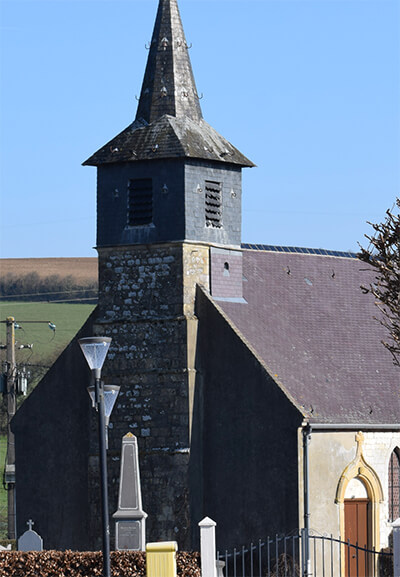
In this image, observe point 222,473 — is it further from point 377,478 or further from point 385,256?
point 385,256

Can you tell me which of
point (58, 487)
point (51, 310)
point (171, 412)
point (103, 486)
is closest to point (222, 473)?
point (171, 412)

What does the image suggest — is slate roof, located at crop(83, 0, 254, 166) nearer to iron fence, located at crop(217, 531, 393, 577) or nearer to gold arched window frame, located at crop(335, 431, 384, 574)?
gold arched window frame, located at crop(335, 431, 384, 574)

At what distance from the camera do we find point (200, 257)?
123ft

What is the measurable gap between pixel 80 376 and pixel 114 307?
7.74 ft

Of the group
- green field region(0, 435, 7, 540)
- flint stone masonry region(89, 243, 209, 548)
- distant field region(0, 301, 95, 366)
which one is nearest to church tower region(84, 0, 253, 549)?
flint stone masonry region(89, 243, 209, 548)

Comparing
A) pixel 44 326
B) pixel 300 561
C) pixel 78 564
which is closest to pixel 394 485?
pixel 300 561

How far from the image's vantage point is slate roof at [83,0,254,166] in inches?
1491

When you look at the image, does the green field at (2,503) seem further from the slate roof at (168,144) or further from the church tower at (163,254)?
the slate roof at (168,144)

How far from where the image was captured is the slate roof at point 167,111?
1491 inches

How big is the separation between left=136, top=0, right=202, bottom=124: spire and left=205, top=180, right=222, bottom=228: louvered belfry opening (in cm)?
200

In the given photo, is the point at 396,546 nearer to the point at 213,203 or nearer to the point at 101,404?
the point at 101,404

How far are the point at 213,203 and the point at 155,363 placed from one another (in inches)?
180

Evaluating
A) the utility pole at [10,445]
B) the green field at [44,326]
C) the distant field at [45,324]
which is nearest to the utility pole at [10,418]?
the utility pole at [10,445]

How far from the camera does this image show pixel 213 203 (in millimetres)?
38125
